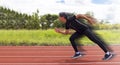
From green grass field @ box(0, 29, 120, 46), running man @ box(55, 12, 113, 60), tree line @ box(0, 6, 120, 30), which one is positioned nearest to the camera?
running man @ box(55, 12, 113, 60)

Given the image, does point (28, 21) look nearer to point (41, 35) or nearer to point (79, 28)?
point (41, 35)

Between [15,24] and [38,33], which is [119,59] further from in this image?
[15,24]

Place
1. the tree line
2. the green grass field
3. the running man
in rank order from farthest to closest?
the tree line → the green grass field → the running man

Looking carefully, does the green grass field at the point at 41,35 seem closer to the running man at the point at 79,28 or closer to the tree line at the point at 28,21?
the tree line at the point at 28,21

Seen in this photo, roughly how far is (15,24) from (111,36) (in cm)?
641

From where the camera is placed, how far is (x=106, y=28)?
21172 millimetres

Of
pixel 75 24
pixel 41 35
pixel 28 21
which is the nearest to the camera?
pixel 75 24

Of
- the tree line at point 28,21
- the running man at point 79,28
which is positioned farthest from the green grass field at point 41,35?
the running man at point 79,28

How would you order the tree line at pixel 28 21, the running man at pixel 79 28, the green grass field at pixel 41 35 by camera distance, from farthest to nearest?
the tree line at pixel 28 21, the green grass field at pixel 41 35, the running man at pixel 79 28

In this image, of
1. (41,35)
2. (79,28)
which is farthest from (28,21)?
(79,28)

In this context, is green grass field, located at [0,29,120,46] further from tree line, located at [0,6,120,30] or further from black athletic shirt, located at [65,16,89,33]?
black athletic shirt, located at [65,16,89,33]

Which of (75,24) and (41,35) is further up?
(75,24)

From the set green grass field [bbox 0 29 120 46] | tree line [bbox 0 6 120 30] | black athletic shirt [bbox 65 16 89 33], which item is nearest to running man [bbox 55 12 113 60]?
black athletic shirt [bbox 65 16 89 33]

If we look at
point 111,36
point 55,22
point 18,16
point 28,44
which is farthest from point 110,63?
point 18,16
